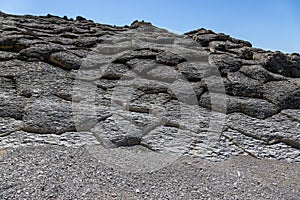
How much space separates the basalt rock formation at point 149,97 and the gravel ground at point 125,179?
14 cm

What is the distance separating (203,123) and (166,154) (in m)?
0.57

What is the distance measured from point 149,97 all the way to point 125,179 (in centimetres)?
115

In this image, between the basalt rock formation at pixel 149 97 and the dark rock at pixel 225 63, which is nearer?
the basalt rock formation at pixel 149 97

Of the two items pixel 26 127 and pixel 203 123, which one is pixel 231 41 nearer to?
pixel 203 123

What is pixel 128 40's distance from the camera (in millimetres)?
4031

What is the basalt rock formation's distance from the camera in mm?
1747

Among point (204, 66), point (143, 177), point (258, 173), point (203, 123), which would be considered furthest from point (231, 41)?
point (143, 177)

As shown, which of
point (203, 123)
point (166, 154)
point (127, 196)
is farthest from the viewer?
point (203, 123)

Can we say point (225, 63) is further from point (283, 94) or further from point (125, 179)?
point (125, 179)

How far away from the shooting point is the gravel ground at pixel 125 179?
1.19m

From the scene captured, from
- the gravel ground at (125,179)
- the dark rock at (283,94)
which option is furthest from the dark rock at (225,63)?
the gravel ground at (125,179)

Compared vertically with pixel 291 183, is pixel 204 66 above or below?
above

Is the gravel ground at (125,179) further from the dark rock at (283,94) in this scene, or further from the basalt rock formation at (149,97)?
the dark rock at (283,94)

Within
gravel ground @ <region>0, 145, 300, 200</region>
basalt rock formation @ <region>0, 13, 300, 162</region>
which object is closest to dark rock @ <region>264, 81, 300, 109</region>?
basalt rock formation @ <region>0, 13, 300, 162</region>
